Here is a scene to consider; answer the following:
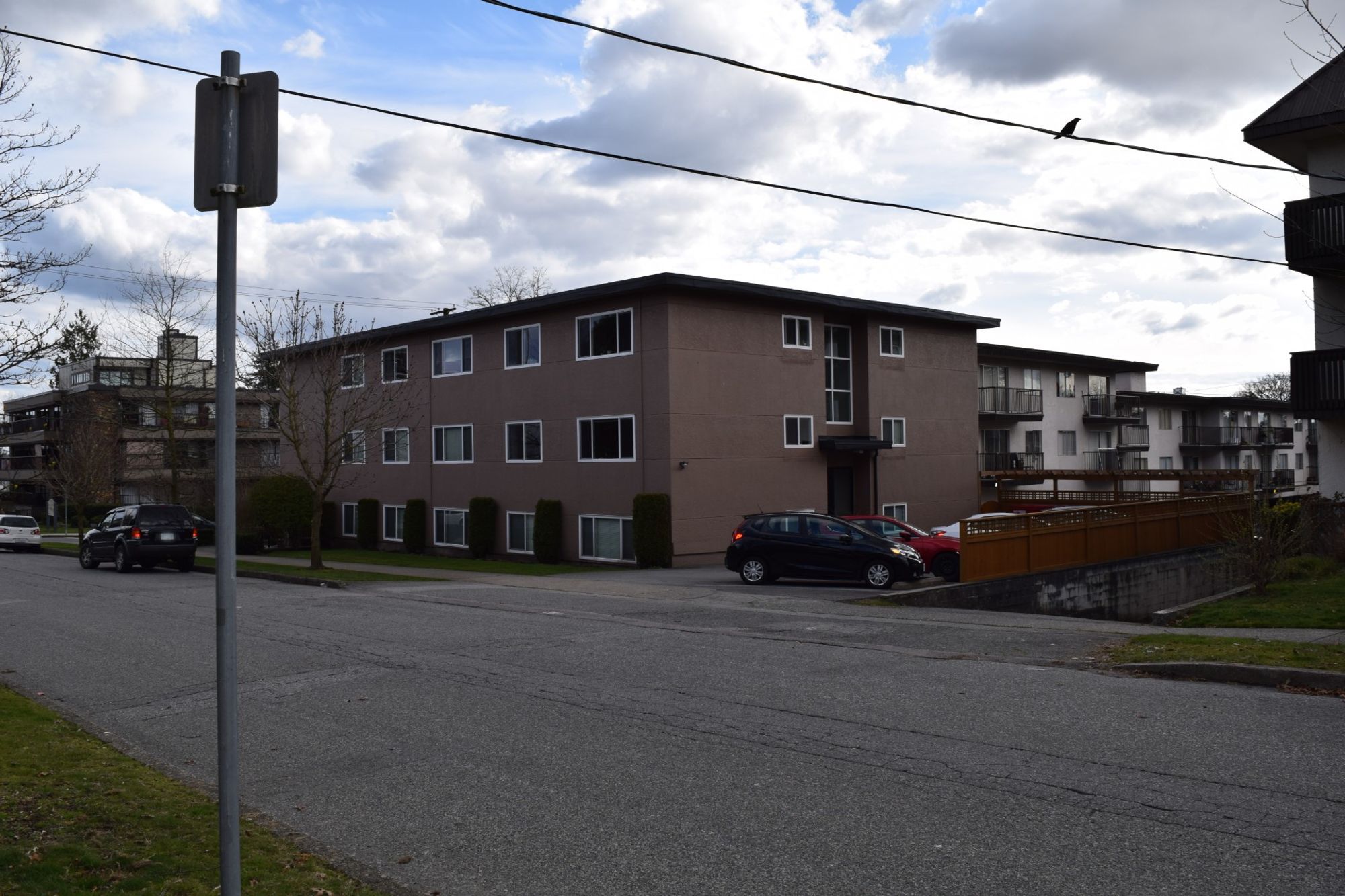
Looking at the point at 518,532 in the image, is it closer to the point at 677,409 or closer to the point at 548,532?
the point at 548,532

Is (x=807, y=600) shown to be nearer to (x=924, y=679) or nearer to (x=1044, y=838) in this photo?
(x=924, y=679)

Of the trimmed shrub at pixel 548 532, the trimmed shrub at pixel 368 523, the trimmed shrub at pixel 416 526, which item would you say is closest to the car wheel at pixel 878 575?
the trimmed shrub at pixel 548 532

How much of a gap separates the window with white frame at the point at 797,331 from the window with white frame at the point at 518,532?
30.9ft

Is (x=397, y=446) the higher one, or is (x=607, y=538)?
(x=397, y=446)

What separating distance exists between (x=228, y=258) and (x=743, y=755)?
213 inches

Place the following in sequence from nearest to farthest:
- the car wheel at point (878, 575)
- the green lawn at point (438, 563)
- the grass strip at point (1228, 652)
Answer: the grass strip at point (1228, 652) < the car wheel at point (878, 575) < the green lawn at point (438, 563)

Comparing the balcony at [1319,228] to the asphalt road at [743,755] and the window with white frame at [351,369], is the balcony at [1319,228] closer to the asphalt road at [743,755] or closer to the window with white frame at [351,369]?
the asphalt road at [743,755]

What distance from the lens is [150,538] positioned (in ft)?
94.9

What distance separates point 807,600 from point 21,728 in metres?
13.2

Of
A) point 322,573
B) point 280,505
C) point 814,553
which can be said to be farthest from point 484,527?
point 814,553

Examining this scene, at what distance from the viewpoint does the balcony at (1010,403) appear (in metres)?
46.6

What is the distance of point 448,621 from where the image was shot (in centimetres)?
1667

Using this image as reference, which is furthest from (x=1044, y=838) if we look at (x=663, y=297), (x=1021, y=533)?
(x=663, y=297)

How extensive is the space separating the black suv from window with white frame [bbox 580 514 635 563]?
10.4 m
